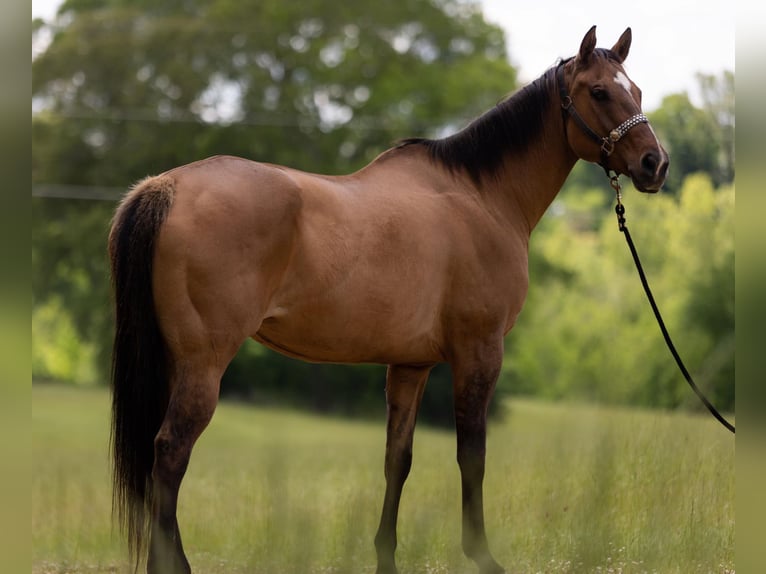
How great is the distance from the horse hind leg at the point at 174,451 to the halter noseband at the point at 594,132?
2.43 meters

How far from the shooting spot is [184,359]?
3891 millimetres

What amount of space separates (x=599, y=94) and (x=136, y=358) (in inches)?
109

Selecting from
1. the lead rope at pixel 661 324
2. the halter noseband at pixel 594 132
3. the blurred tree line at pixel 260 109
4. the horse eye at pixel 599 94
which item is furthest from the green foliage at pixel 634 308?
the horse eye at pixel 599 94

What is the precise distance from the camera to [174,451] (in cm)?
384

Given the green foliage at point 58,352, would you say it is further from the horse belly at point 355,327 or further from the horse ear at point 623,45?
the horse ear at point 623,45

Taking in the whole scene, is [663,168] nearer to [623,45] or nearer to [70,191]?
[623,45]

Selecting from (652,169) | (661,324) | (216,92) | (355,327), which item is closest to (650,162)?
(652,169)

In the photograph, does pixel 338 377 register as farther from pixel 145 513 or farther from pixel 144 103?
pixel 145 513

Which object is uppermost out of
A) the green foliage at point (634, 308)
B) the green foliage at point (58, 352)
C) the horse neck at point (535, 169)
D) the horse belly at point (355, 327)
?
the horse neck at point (535, 169)

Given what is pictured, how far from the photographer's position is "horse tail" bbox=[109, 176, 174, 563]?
3.90 m

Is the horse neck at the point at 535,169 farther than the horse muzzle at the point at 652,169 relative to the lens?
Yes

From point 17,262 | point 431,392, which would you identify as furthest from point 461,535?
point 431,392

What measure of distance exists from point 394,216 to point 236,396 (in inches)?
803

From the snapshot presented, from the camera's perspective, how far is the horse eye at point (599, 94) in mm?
4743
